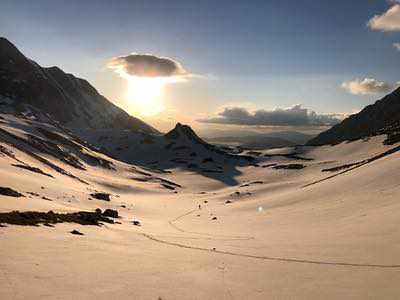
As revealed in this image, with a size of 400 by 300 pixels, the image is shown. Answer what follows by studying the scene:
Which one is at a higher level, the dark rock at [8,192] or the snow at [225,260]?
the dark rock at [8,192]

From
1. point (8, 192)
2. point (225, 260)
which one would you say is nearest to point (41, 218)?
point (8, 192)

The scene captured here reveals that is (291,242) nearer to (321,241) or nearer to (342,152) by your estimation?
(321,241)

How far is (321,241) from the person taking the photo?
2302cm

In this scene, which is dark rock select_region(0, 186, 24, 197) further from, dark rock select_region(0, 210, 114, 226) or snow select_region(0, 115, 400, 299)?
dark rock select_region(0, 210, 114, 226)

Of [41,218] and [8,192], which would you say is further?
[8,192]

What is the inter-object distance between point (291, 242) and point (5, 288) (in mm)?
17149

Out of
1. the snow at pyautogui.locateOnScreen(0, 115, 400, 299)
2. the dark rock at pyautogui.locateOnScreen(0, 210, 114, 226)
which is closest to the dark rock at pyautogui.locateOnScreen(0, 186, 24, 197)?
the snow at pyautogui.locateOnScreen(0, 115, 400, 299)

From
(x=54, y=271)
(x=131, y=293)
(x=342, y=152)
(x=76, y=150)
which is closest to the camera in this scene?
(x=131, y=293)

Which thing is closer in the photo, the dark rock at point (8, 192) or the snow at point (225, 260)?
the snow at point (225, 260)

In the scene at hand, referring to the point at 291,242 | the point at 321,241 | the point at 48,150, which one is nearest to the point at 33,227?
the point at 291,242

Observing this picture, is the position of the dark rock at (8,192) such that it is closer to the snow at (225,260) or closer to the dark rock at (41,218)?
the snow at (225,260)

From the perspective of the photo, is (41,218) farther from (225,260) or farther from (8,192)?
(225,260)

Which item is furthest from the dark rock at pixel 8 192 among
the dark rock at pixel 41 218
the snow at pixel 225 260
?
the dark rock at pixel 41 218

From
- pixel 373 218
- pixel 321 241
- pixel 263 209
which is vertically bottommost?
pixel 321 241
